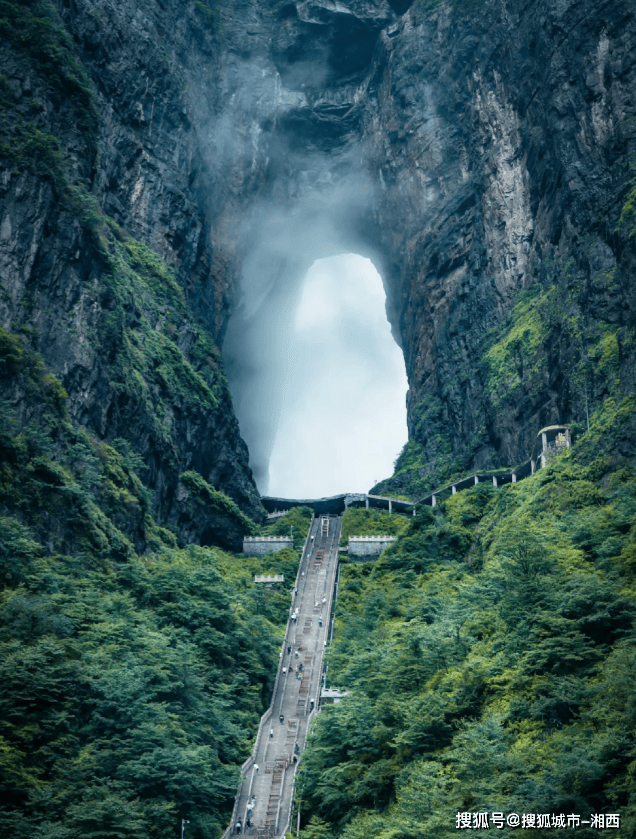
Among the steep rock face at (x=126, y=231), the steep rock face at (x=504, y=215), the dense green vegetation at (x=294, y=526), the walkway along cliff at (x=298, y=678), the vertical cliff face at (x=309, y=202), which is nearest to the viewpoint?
the walkway along cliff at (x=298, y=678)

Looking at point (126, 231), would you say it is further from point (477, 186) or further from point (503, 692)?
point (503, 692)

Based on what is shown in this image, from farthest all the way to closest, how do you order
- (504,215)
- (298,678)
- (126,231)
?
(504,215), (126,231), (298,678)

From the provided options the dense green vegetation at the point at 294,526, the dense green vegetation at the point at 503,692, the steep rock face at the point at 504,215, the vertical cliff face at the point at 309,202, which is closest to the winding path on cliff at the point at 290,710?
the dense green vegetation at the point at 503,692

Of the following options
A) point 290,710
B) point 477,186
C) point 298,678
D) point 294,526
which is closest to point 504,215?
point 477,186

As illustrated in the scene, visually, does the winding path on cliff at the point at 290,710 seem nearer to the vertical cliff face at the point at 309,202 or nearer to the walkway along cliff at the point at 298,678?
the walkway along cliff at the point at 298,678

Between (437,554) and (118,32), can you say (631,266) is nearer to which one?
(437,554)

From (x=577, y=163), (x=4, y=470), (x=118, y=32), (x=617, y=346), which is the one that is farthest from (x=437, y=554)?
(x=118, y=32)

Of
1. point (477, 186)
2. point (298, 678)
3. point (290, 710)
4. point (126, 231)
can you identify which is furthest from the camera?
point (477, 186)
